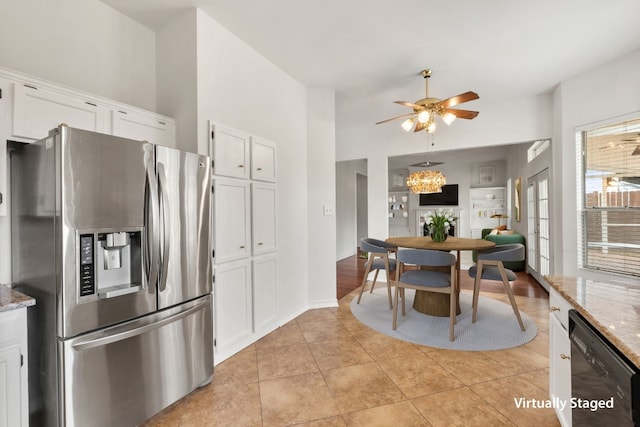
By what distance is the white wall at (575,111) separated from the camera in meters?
2.86

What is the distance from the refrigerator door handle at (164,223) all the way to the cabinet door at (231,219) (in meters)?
0.55

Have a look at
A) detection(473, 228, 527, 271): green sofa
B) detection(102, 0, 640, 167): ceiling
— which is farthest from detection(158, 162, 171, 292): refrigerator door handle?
detection(473, 228, 527, 271): green sofa

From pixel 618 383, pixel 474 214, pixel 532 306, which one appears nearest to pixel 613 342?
pixel 618 383

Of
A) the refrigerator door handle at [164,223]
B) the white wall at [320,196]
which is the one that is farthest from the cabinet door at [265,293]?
the refrigerator door handle at [164,223]

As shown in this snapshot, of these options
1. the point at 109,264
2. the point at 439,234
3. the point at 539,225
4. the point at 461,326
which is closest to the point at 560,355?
the point at 461,326

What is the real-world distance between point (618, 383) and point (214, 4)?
304cm

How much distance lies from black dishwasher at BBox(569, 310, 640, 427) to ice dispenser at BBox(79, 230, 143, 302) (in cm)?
209

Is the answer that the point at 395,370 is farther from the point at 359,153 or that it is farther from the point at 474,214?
the point at 474,214

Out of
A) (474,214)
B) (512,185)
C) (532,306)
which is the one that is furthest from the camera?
(474,214)

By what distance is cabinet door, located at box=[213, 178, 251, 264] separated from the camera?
7.60 feet

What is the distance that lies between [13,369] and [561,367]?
8.57ft

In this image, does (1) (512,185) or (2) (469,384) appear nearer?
(2) (469,384)

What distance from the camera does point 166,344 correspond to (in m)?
1.73

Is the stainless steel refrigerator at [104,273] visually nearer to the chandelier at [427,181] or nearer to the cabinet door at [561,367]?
the cabinet door at [561,367]
